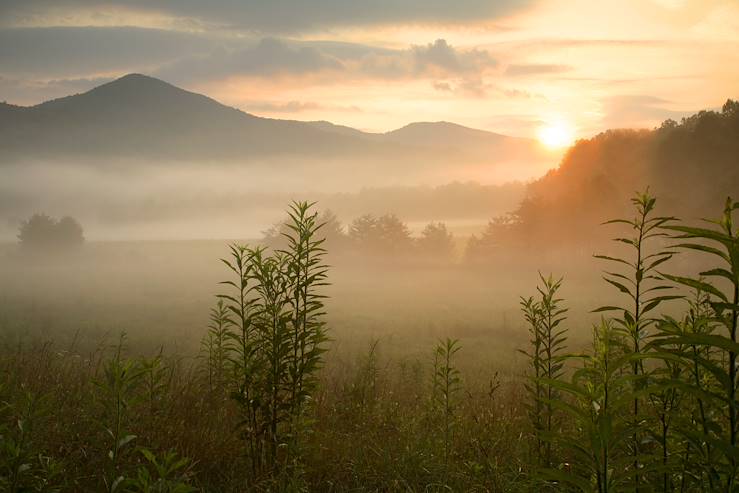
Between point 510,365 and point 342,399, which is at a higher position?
point 342,399

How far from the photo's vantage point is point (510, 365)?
21.0 meters

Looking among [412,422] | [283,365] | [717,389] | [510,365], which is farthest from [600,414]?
[510,365]

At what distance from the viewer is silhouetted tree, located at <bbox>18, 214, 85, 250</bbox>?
94.9 metres

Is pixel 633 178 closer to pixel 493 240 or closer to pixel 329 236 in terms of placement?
pixel 493 240

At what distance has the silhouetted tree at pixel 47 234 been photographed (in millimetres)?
94938

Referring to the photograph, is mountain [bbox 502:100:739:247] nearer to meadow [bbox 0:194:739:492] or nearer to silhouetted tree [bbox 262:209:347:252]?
meadow [bbox 0:194:739:492]

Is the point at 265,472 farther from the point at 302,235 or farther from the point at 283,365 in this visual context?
the point at 302,235

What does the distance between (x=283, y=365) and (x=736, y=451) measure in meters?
4.22

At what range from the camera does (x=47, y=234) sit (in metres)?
96.2

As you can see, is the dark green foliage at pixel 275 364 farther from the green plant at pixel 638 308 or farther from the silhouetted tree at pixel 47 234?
the silhouetted tree at pixel 47 234

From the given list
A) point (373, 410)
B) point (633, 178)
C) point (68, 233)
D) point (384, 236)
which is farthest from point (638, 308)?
point (68, 233)

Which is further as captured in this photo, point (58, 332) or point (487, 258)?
point (487, 258)

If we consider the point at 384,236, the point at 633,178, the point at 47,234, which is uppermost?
the point at 633,178

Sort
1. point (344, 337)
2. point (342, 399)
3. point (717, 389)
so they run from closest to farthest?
point (717, 389), point (342, 399), point (344, 337)
